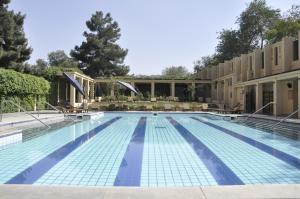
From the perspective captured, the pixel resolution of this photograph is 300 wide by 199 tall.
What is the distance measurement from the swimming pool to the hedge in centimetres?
850

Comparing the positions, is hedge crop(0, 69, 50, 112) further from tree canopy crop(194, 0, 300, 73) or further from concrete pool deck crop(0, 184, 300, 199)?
tree canopy crop(194, 0, 300, 73)

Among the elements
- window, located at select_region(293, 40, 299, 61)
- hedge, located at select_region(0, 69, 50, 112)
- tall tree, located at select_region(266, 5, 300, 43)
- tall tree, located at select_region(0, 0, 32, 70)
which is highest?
tall tree, located at select_region(266, 5, 300, 43)

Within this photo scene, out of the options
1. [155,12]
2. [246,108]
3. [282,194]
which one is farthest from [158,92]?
[282,194]

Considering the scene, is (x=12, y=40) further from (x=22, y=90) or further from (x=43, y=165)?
(x=43, y=165)

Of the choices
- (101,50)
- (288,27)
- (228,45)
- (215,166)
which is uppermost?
(288,27)

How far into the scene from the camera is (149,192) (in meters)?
4.43

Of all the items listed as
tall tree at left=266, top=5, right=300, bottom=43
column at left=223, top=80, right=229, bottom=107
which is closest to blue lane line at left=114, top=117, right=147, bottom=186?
column at left=223, top=80, right=229, bottom=107

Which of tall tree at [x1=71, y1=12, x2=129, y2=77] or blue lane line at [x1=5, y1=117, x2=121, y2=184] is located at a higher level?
tall tree at [x1=71, y1=12, x2=129, y2=77]

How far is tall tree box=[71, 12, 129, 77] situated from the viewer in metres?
46.6

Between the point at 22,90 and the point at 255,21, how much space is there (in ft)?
114

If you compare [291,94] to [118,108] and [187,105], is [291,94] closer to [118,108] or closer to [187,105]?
[187,105]

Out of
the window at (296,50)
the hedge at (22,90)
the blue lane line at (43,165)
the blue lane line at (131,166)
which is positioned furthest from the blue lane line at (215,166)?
the window at (296,50)

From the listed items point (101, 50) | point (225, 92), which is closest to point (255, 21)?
point (225, 92)

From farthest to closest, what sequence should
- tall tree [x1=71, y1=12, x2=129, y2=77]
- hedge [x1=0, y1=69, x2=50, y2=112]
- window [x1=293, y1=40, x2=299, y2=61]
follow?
tall tree [x1=71, y1=12, x2=129, y2=77], window [x1=293, y1=40, x2=299, y2=61], hedge [x1=0, y1=69, x2=50, y2=112]
